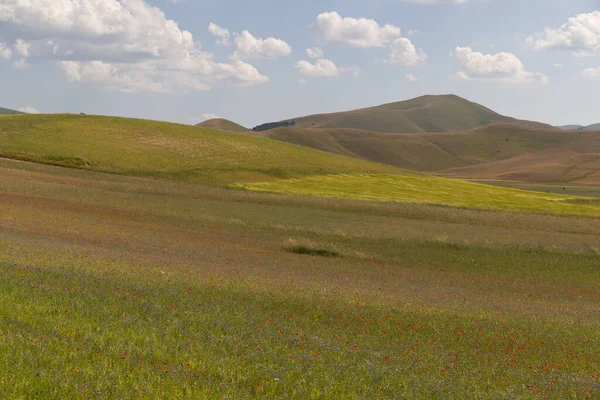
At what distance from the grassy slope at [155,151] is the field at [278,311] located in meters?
32.3

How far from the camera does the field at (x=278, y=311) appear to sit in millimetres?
9703

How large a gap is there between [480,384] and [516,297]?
15.1 m

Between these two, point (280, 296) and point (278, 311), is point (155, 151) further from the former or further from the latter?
point (278, 311)

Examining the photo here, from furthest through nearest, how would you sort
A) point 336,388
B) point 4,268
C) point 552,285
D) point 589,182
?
point 589,182 → point 552,285 → point 4,268 → point 336,388

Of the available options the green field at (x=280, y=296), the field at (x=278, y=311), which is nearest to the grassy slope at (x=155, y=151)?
the green field at (x=280, y=296)

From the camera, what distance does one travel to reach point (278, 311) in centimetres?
1644

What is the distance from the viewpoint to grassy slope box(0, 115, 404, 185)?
241 ft

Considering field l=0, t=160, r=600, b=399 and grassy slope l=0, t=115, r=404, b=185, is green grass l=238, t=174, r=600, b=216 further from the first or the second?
field l=0, t=160, r=600, b=399

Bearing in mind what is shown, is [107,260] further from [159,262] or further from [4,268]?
[4,268]

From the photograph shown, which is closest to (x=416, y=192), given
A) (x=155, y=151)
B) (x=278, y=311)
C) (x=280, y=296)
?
(x=155, y=151)

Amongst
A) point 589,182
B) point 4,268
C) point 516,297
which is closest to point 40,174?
point 4,268

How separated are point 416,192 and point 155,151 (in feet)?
133

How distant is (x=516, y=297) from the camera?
24906mm

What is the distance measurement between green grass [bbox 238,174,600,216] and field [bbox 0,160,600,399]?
26004 millimetres
